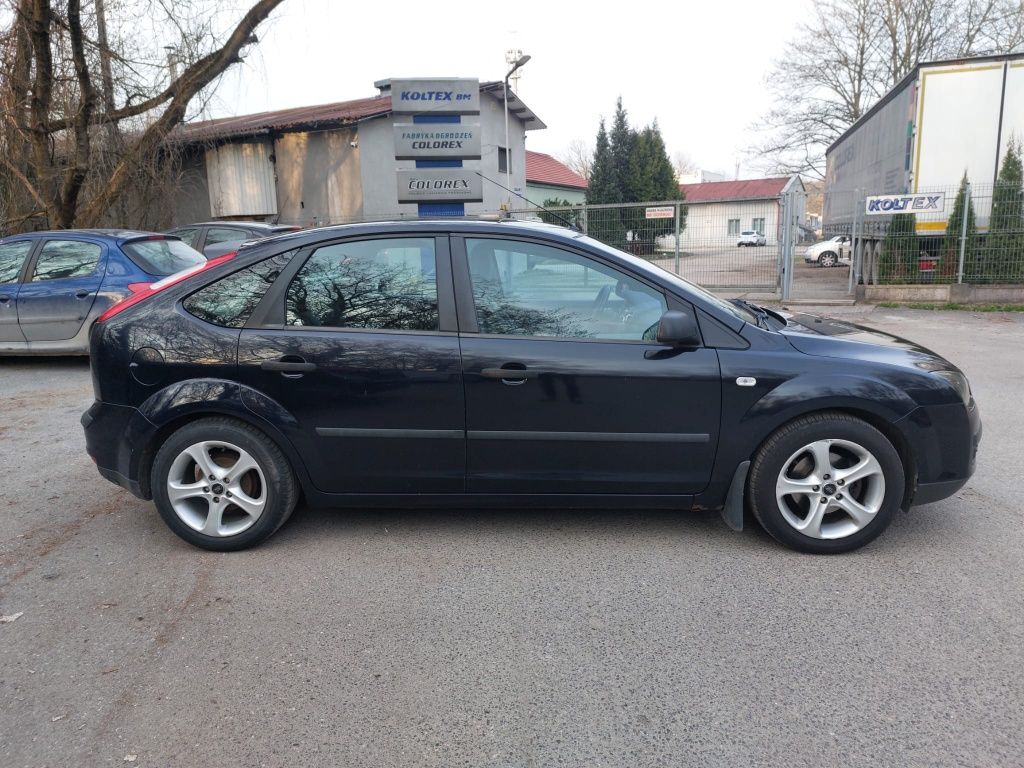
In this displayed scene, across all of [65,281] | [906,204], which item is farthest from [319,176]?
[906,204]

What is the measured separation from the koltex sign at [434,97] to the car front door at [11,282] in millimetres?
7365

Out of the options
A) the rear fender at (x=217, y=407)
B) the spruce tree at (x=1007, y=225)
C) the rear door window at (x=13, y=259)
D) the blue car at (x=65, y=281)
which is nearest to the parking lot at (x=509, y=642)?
the rear fender at (x=217, y=407)

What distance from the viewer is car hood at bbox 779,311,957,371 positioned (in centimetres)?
368

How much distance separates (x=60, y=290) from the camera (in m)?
8.33

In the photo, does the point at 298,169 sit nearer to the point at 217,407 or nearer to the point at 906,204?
the point at 906,204

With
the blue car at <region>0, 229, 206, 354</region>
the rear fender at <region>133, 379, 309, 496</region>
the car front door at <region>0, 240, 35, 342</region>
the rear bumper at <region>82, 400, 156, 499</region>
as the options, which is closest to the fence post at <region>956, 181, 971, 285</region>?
the blue car at <region>0, 229, 206, 354</region>

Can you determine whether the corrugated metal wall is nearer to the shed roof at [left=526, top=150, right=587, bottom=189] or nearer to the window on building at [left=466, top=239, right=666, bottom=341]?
the shed roof at [left=526, top=150, right=587, bottom=189]

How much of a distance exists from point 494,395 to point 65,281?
6.85 metres

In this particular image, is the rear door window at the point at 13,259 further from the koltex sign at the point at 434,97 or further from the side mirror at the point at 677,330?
the side mirror at the point at 677,330

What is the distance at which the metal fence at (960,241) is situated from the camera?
13.2 m

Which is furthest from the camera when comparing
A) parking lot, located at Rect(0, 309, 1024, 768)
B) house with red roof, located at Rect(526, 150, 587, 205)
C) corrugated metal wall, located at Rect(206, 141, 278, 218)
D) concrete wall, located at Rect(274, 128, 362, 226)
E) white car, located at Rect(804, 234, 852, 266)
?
house with red roof, located at Rect(526, 150, 587, 205)

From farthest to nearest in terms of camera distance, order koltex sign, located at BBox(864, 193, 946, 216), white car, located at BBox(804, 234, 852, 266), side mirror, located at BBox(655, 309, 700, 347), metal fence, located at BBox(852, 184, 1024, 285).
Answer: white car, located at BBox(804, 234, 852, 266), koltex sign, located at BBox(864, 193, 946, 216), metal fence, located at BBox(852, 184, 1024, 285), side mirror, located at BBox(655, 309, 700, 347)

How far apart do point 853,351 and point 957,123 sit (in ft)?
40.5

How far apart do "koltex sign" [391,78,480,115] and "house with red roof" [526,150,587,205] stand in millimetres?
19856
